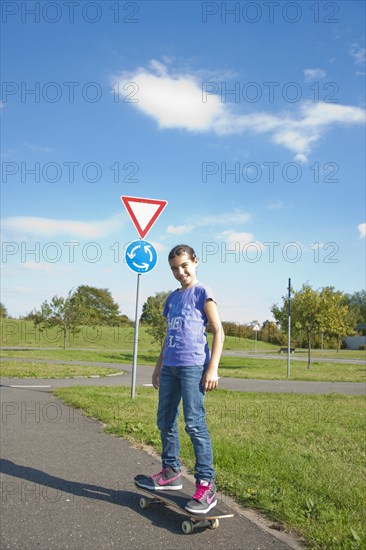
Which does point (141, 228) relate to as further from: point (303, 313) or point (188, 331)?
point (303, 313)

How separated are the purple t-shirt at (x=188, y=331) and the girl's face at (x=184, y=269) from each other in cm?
6

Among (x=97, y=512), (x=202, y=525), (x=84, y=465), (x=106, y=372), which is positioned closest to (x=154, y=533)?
(x=202, y=525)

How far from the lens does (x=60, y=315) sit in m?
32.8

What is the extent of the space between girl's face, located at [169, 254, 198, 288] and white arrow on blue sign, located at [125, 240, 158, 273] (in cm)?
478

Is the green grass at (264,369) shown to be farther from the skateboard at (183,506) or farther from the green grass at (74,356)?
the skateboard at (183,506)

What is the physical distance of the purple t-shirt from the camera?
360cm

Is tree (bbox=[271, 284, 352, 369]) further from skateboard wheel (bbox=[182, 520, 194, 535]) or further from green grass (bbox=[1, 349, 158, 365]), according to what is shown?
skateboard wheel (bbox=[182, 520, 194, 535])

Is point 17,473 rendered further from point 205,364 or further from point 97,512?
Answer: point 205,364

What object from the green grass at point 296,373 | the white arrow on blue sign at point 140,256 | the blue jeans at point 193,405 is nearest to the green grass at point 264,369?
the green grass at point 296,373

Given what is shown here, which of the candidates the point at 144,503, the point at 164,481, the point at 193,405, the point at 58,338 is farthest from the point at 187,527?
the point at 58,338

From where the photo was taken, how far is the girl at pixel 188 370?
350 centimetres

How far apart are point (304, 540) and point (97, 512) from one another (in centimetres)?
140

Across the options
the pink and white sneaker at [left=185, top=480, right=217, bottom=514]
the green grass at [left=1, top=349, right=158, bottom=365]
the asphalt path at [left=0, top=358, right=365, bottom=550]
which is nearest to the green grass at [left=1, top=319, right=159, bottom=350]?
the green grass at [left=1, top=349, right=158, bottom=365]

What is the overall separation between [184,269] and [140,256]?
16.0 ft
